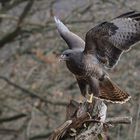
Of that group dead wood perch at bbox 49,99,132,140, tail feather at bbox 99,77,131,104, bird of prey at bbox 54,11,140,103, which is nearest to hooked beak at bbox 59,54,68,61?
bird of prey at bbox 54,11,140,103

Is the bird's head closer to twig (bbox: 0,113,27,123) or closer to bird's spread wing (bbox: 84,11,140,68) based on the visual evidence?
bird's spread wing (bbox: 84,11,140,68)

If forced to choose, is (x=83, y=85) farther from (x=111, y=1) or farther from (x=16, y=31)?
(x=16, y=31)

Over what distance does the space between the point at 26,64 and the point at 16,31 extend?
1835 mm

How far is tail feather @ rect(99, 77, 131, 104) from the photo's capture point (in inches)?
166

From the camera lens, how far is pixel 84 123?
3.62 m

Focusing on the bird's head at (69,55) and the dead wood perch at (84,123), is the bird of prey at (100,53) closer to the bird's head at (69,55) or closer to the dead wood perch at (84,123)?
the bird's head at (69,55)

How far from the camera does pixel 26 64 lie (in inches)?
473

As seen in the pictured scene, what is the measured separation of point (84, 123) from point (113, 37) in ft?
3.40

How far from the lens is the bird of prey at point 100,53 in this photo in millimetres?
4266

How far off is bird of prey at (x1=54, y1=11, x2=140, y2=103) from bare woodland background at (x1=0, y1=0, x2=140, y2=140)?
459 centimetres

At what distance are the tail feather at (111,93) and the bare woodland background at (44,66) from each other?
4632 millimetres

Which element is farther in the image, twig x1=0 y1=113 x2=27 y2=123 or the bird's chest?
twig x1=0 y1=113 x2=27 y2=123

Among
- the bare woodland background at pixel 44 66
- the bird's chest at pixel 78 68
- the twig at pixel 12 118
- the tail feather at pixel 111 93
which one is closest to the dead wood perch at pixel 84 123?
the tail feather at pixel 111 93

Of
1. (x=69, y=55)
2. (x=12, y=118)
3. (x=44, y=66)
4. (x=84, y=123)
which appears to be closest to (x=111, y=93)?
(x=69, y=55)
